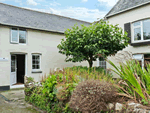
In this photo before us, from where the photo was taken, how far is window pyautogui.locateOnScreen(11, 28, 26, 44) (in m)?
10.9

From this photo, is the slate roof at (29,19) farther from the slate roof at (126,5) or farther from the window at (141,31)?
the window at (141,31)

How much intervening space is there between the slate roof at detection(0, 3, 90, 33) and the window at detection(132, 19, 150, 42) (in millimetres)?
4639

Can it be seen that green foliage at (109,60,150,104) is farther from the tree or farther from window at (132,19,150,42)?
window at (132,19,150,42)

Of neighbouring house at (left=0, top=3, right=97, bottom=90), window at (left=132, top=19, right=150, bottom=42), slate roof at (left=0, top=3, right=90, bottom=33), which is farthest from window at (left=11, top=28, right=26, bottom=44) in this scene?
window at (left=132, top=19, right=150, bottom=42)

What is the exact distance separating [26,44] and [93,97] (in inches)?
355

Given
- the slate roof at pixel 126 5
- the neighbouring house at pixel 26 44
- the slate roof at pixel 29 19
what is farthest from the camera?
the slate roof at pixel 29 19

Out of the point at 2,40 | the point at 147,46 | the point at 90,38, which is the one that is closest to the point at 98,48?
the point at 90,38

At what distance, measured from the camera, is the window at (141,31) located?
935 cm

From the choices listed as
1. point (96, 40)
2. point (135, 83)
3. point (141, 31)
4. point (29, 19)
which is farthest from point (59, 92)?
point (29, 19)

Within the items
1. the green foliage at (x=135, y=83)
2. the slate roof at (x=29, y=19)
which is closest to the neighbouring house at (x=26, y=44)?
the slate roof at (x=29, y=19)

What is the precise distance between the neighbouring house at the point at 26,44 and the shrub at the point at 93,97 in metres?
6.19

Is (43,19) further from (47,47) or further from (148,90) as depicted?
(148,90)

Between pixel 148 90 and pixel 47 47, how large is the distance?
9.71 meters

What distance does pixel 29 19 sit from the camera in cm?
1248
